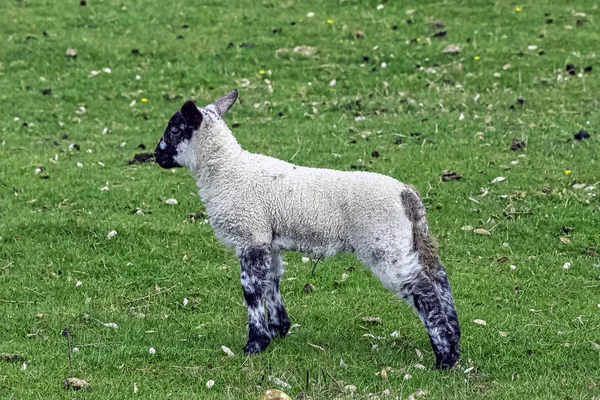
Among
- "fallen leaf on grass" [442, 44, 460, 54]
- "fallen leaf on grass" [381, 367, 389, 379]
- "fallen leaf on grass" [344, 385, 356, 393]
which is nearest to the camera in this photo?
"fallen leaf on grass" [344, 385, 356, 393]

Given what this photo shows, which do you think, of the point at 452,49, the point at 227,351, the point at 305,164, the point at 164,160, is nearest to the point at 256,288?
the point at 227,351

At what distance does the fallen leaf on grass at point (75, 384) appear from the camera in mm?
7699

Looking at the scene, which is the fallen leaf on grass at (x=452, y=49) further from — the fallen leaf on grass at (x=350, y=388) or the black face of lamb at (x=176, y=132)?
the fallen leaf on grass at (x=350, y=388)

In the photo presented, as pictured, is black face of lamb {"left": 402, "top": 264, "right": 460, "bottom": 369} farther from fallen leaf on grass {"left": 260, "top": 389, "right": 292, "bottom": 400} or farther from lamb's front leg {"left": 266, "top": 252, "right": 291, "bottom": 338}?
fallen leaf on grass {"left": 260, "top": 389, "right": 292, "bottom": 400}

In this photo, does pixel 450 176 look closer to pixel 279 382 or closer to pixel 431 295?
pixel 431 295

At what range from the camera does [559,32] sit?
18953 mm

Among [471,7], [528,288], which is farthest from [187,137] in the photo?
[471,7]

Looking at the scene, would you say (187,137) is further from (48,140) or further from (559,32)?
(559,32)

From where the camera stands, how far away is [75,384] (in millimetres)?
7707

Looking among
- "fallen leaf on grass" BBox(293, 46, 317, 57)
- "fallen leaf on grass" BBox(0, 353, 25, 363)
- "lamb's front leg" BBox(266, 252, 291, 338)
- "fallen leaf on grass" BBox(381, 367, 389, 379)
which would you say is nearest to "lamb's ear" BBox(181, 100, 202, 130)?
"lamb's front leg" BBox(266, 252, 291, 338)

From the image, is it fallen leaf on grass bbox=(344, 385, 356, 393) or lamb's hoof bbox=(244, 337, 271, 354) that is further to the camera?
lamb's hoof bbox=(244, 337, 271, 354)

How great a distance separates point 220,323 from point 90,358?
1.53 meters

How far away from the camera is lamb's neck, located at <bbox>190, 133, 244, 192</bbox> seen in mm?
8867

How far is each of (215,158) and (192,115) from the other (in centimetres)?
47
